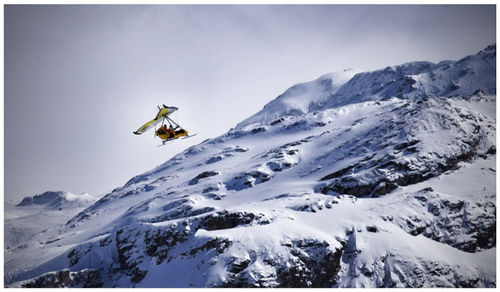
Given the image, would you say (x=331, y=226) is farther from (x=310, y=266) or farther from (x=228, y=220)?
(x=228, y=220)

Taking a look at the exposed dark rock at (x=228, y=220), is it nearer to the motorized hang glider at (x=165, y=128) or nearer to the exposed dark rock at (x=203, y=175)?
the motorized hang glider at (x=165, y=128)

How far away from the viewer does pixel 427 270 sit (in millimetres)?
70312

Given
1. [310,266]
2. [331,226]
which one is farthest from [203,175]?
[310,266]

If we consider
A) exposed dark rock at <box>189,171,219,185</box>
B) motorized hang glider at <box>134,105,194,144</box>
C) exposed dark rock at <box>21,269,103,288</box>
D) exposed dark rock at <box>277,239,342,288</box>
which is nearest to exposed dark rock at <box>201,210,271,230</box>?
exposed dark rock at <box>277,239,342,288</box>

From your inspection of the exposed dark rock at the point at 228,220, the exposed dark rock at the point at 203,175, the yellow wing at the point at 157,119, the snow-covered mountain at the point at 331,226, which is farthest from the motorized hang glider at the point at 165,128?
the exposed dark rock at the point at 203,175

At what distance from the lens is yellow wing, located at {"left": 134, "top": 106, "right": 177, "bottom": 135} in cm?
5156

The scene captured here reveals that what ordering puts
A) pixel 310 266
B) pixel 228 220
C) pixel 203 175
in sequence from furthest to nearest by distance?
pixel 203 175 < pixel 228 220 < pixel 310 266

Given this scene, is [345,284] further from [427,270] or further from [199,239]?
[199,239]

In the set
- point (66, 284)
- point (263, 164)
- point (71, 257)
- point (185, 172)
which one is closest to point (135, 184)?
point (185, 172)

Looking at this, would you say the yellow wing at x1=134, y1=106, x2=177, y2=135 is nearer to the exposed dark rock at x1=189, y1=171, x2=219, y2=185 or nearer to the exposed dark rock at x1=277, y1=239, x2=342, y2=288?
the exposed dark rock at x1=277, y1=239, x2=342, y2=288

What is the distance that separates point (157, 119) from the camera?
5209 cm

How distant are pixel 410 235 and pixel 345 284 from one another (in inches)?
731

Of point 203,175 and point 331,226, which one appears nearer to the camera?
point 331,226

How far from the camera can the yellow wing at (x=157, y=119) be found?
2030 inches
